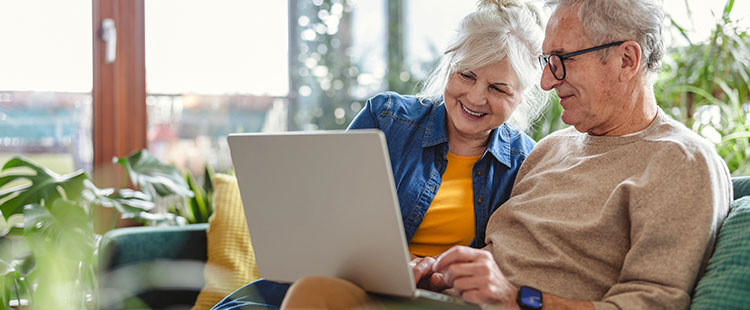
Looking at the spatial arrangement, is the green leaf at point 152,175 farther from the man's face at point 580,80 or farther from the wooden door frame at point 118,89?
the man's face at point 580,80

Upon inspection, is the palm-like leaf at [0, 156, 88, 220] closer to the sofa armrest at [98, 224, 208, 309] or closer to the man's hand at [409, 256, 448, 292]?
the sofa armrest at [98, 224, 208, 309]

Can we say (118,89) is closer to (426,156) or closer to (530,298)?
(426,156)

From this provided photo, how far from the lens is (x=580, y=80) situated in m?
1.46

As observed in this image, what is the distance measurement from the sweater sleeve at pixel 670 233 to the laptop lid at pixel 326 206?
439 mm

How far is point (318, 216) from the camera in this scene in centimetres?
116

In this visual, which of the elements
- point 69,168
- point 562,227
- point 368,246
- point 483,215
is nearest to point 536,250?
point 562,227

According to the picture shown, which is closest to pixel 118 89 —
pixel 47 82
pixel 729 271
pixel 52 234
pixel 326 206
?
pixel 47 82

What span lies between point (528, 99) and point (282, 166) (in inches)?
37.5

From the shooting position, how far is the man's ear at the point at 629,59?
1417 millimetres

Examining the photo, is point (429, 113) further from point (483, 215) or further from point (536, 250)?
point (536, 250)

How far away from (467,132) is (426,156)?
12cm

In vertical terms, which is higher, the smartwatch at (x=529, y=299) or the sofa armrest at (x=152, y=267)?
the smartwatch at (x=529, y=299)

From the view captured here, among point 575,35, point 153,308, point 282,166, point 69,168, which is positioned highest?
point 575,35

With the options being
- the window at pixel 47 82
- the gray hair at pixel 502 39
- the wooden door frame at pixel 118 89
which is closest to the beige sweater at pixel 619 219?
the gray hair at pixel 502 39
